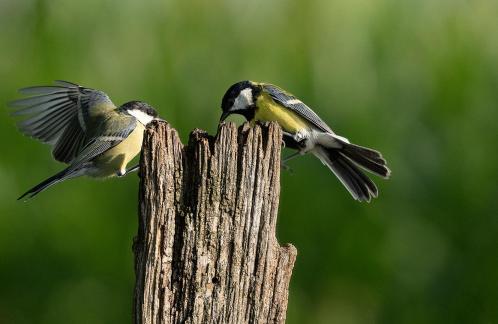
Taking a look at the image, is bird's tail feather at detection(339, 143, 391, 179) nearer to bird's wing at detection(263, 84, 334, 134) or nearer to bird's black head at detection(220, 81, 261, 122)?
bird's wing at detection(263, 84, 334, 134)

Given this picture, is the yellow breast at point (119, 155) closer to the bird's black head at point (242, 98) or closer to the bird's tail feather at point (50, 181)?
the bird's tail feather at point (50, 181)

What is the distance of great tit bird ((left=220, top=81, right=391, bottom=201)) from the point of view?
395 cm

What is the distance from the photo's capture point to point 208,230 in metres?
2.41

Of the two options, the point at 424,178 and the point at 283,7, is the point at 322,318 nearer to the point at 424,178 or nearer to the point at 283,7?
the point at 424,178

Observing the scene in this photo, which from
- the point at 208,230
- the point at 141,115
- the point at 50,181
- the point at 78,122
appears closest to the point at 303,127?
the point at 141,115

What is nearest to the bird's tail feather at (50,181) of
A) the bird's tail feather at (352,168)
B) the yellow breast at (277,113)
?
the yellow breast at (277,113)

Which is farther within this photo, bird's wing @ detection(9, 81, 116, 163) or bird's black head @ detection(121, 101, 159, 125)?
bird's wing @ detection(9, 81, 116, 163)

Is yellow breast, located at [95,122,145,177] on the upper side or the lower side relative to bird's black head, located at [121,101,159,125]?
lower

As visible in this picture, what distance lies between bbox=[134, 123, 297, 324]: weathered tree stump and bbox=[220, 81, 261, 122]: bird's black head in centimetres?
152

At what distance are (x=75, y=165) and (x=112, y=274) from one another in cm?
70

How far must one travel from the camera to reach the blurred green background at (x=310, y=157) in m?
4.30

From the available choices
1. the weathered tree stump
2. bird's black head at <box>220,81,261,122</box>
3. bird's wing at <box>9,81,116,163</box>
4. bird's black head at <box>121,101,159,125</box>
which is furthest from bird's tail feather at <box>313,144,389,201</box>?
the weathered tree stump

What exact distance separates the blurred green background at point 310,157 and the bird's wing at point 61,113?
1.00 ft

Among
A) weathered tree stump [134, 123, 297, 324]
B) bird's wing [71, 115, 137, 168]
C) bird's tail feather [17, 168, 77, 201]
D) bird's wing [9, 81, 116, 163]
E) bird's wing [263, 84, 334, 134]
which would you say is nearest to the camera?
weathered tree stump [134, 123, 297, 324]
